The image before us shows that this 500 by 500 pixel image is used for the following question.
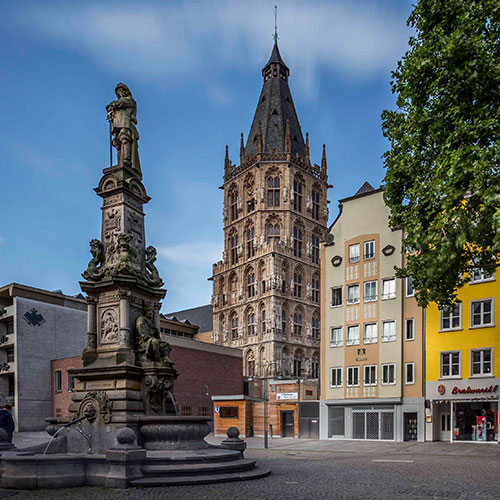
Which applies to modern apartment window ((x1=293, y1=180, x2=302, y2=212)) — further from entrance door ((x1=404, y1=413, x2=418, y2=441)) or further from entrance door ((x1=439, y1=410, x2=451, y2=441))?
entrance door ((x1=439, y1=410, x2=451, y2=441))

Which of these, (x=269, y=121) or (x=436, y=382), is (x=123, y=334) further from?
(x=269, y=121)

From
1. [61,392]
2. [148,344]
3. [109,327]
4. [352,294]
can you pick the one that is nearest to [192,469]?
[148,344]

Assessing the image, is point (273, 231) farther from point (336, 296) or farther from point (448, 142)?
point (448, 142)

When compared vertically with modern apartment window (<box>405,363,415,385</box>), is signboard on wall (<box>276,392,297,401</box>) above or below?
below

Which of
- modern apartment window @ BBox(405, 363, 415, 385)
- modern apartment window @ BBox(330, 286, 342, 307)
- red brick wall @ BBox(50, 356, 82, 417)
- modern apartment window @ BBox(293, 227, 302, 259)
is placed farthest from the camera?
modern apartment window @ BBox(293, 227, 302, 259)

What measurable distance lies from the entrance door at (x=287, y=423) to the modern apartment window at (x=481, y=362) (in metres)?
13.6

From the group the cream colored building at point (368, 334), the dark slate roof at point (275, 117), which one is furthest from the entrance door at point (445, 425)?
the dark slate roof at point (275, 117)

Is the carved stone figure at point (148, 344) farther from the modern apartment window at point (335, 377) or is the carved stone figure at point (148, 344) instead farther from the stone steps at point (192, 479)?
the modern apartment window at point (335, 377)

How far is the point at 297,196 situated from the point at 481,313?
61117 millimetres

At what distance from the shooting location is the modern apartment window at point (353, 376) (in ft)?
130

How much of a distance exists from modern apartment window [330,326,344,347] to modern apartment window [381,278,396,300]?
4172 millimetres

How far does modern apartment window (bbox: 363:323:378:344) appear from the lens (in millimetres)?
39062

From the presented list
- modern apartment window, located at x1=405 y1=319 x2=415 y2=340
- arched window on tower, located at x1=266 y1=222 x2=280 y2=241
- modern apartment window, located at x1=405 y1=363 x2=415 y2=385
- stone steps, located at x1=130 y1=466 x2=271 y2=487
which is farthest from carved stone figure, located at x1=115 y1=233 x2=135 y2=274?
arched window on tower, located at x1=266 y1=222 x2=280 y2=241

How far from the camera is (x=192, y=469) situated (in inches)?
A: 543
